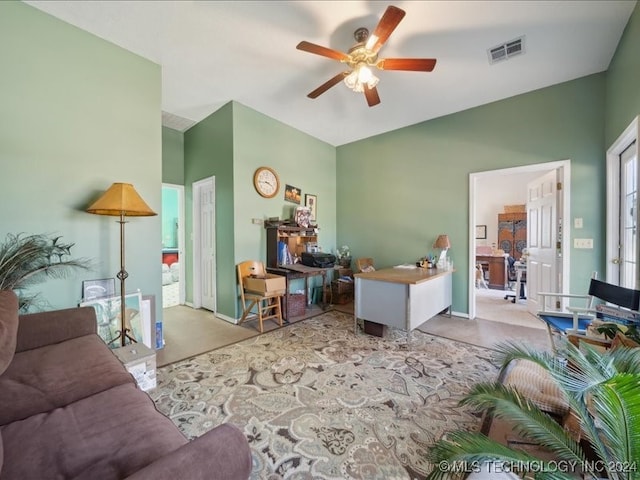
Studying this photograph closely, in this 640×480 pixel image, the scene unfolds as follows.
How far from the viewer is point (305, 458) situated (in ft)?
4.68

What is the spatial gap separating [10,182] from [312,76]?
2891 mm

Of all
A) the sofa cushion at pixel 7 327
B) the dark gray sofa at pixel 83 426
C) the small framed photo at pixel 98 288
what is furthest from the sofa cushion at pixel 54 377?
the small framed photo at pixel 98 288

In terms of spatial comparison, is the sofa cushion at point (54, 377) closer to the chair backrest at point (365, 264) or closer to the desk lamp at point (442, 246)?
the chair backrest at point (365, 264)

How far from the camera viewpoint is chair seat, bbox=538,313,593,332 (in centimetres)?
225

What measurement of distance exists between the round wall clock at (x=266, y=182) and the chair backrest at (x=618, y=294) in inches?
151

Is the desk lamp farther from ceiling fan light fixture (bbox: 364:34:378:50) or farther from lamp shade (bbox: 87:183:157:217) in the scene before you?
lamp shade (bbox: 87:183:157:217)

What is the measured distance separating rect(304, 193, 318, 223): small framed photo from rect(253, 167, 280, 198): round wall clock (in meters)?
0.69

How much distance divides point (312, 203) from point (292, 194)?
0.54m

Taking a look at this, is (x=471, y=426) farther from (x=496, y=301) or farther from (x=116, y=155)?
(x=496, y=301)

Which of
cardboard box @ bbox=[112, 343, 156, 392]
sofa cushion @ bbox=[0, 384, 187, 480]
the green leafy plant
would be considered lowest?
cardboard box @ bbox=[112, 343, 156, 392]

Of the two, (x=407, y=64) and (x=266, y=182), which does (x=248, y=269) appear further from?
(x=407, y=64)

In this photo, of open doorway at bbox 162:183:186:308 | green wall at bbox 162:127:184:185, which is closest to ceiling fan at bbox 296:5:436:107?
green wall at bbox 162:127:184:185

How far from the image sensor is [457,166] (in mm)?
3857

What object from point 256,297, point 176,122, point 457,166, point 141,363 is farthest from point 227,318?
point 457,166
